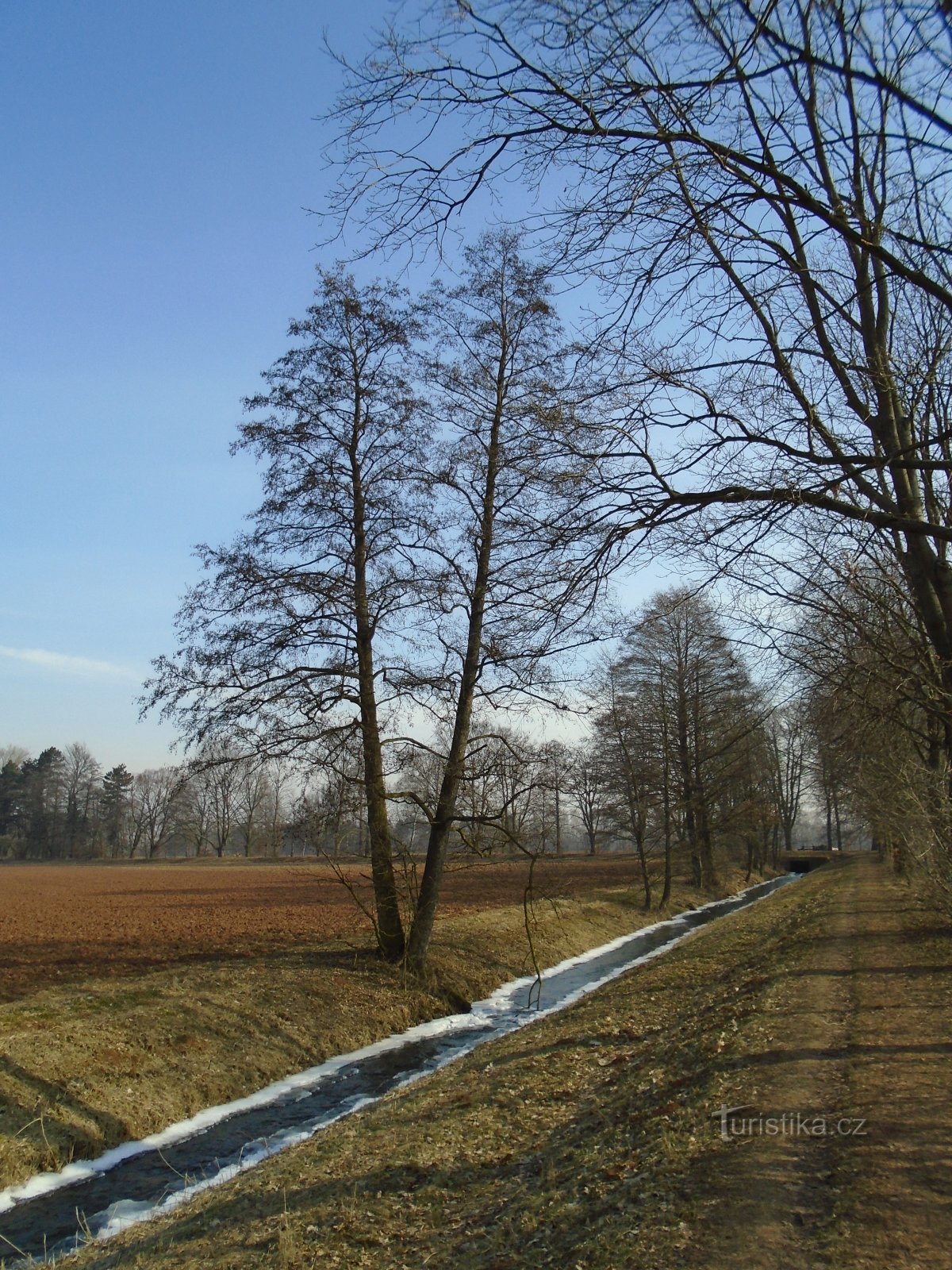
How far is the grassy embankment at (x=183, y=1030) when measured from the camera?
7.97 metres

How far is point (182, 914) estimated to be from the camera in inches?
942

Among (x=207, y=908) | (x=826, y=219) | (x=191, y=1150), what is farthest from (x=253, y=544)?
(x=207, y=908)

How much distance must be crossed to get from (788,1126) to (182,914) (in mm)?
22187

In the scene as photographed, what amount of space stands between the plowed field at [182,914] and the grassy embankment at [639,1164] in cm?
596

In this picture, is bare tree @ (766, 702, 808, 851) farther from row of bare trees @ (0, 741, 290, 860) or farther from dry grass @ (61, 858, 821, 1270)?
row of bare trees @ (0, 741, 290, 860)

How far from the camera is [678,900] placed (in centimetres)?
2978

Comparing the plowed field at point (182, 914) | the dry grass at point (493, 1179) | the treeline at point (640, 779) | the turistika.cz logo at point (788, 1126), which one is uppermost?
the treeline at point (640, 779)

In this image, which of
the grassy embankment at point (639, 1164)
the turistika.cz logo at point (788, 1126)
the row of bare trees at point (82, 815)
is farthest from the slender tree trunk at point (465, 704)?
the row of bare trees at point (82, 815)

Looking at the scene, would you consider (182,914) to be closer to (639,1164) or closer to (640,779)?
(640,779)

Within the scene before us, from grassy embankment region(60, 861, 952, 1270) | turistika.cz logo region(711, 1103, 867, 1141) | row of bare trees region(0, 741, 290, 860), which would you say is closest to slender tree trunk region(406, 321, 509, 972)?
grassy embankment region(60, 861, 952, 1270)

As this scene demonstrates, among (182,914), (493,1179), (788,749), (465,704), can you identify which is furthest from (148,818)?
(493,1179)

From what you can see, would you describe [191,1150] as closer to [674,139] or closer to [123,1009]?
[123,1009]

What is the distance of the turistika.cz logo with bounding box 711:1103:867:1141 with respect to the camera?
4965 mm

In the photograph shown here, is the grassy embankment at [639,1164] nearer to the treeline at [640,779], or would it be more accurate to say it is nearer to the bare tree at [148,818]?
the treeline at [640,779]
